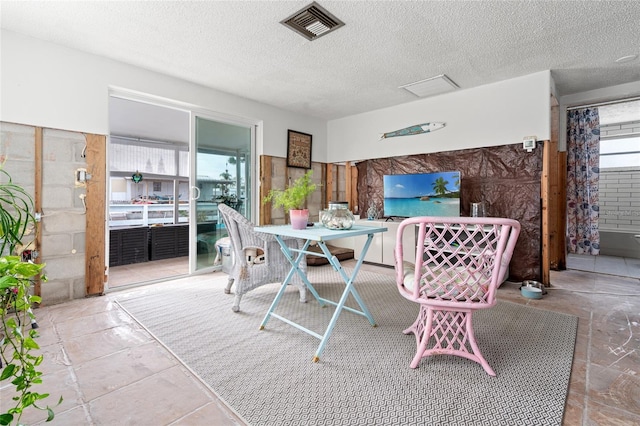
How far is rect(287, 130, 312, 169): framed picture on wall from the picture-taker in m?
5.08

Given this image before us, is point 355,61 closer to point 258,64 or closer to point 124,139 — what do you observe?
point 258,64

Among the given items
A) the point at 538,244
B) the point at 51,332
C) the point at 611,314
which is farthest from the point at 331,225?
the point at 538,244

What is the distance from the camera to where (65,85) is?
3012mm

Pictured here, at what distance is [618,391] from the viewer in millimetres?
1685

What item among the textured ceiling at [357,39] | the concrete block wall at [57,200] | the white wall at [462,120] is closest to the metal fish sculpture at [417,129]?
the white wall at [462,120]

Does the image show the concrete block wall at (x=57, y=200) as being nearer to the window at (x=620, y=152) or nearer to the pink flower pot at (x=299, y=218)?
the pink flower pot at (x=299, y=218)

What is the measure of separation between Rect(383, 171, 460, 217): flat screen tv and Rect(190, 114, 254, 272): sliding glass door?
2.15 meters

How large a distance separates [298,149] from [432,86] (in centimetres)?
222

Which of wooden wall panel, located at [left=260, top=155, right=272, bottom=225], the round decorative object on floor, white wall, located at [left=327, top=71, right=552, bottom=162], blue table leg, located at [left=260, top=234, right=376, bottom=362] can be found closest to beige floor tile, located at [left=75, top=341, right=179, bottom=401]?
blue table leg, located at [left=260, top=234, right=376, bottom=362]

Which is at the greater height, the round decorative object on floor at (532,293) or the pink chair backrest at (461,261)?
the pink chair backrest at (461,261)

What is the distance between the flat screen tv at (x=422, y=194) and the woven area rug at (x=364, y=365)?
1604 mm

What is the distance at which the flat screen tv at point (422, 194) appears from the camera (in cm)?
422

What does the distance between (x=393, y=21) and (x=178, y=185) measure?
517 centimetres

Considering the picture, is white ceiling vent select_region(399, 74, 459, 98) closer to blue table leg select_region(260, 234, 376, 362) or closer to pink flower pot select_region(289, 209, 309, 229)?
blue table leg select_region(260, 234, 376, 362)
